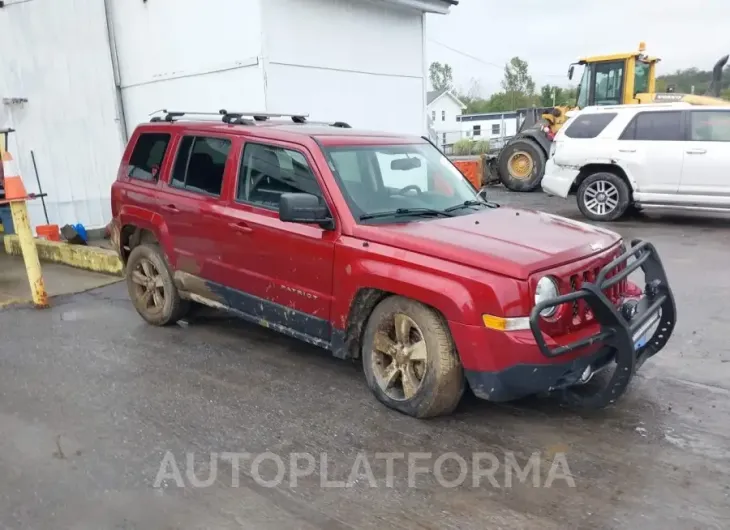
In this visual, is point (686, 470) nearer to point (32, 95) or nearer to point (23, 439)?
point (23, 439)

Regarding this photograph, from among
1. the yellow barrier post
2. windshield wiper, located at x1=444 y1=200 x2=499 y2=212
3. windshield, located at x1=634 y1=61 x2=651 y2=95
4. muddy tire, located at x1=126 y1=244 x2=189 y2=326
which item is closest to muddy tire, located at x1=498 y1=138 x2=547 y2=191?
windshield, located at x1=634 y1=61 x2=651 y2=95

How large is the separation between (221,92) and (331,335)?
590 centimetres

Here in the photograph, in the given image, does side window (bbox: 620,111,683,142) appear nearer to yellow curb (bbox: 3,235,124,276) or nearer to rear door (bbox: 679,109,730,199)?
rear door (bbox: 679,109,730,199)

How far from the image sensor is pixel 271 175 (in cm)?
471

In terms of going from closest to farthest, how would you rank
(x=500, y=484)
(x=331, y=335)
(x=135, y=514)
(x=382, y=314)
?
(x=135, y=514), (x=500, y=484), (x=382, y=314), (x=331, y=335)

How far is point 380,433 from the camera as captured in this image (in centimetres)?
381

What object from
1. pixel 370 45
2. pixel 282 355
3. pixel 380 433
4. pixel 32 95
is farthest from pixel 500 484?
pixel 32 95

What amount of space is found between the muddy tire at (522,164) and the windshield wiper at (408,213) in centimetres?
1218

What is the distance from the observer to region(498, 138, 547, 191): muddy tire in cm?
1586

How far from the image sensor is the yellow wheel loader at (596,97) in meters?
14.4

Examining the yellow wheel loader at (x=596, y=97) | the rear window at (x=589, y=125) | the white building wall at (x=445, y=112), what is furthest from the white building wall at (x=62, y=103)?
the white building wall at (x=445, y=112)

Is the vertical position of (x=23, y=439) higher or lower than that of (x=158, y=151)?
lower

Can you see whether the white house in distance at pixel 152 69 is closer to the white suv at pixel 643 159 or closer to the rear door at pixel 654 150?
the white suv at pixel 643 159

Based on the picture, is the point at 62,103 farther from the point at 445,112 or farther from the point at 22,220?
the point at 445,112
